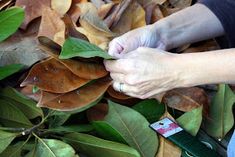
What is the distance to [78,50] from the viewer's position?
2.71ft

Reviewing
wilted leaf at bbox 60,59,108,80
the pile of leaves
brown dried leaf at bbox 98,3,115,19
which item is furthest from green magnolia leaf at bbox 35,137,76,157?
brown dried leaf at bbox 98,3,115,19

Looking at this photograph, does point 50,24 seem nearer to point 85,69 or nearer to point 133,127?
point 85,69

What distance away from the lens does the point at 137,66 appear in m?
0.86

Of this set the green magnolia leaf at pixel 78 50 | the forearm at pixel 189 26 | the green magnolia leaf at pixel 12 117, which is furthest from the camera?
the forearm at pixel 189 26

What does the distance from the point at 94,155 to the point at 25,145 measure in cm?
14

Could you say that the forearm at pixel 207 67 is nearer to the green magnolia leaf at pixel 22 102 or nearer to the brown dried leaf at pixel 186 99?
the brown dried leaf at pixel 186 99

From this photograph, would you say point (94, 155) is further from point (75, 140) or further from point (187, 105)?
point (187, 105)

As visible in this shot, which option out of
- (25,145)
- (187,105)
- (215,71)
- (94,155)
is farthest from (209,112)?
(25,145)

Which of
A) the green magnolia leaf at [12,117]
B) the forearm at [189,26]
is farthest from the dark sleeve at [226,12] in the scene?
the green magnolia leaf at [12,117]

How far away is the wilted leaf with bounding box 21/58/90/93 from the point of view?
0.84m

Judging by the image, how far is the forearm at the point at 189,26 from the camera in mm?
1039

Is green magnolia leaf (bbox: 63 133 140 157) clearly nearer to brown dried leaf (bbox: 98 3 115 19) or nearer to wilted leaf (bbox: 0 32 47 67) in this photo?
wilted leaf (bbox: 0 32 47 67)

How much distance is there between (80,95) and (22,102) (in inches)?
6.1

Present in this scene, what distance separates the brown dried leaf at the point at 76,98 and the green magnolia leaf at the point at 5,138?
0.09m
